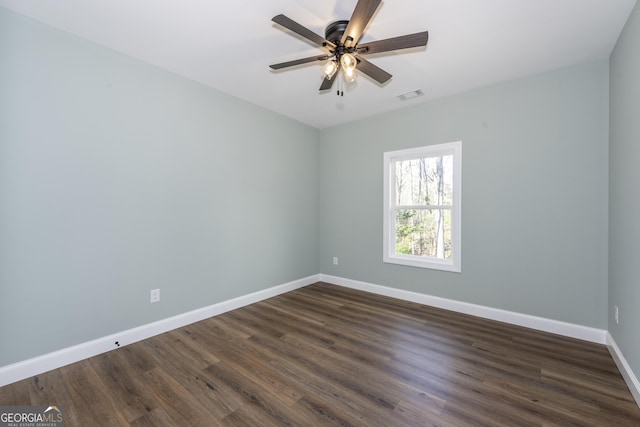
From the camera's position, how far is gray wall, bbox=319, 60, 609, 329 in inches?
99.5

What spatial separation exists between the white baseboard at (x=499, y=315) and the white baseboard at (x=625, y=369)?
15 centimetres

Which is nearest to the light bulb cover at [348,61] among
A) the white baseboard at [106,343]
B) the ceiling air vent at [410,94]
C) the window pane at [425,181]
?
the ceiling air vent at [410,94]

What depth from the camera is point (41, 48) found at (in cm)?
205

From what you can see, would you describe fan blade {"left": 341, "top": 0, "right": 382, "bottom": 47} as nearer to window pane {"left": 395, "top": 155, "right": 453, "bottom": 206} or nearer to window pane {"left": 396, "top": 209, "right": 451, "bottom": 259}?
window pane {"left": 395, "top": 155, "right": 453, "bottom": 206}

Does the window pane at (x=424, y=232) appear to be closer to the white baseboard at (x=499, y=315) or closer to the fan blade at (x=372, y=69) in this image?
the white baseboard at (x=499, y=315)

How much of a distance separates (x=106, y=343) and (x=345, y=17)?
129 inches

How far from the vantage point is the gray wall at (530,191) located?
99.5 inches

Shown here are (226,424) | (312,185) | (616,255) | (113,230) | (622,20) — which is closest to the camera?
(226,424)

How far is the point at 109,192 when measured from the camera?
238cm

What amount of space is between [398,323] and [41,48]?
3.92 metres

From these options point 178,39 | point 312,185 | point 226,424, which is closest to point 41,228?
point 178,39

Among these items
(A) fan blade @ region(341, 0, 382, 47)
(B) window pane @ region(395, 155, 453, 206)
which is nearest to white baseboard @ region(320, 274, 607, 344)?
(B) window pane @ region(395, 155, 453, 206)

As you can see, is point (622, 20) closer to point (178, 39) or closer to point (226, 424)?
point (178, 39)

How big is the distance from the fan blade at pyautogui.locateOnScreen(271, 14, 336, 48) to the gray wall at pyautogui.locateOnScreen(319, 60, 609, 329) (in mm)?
2132
